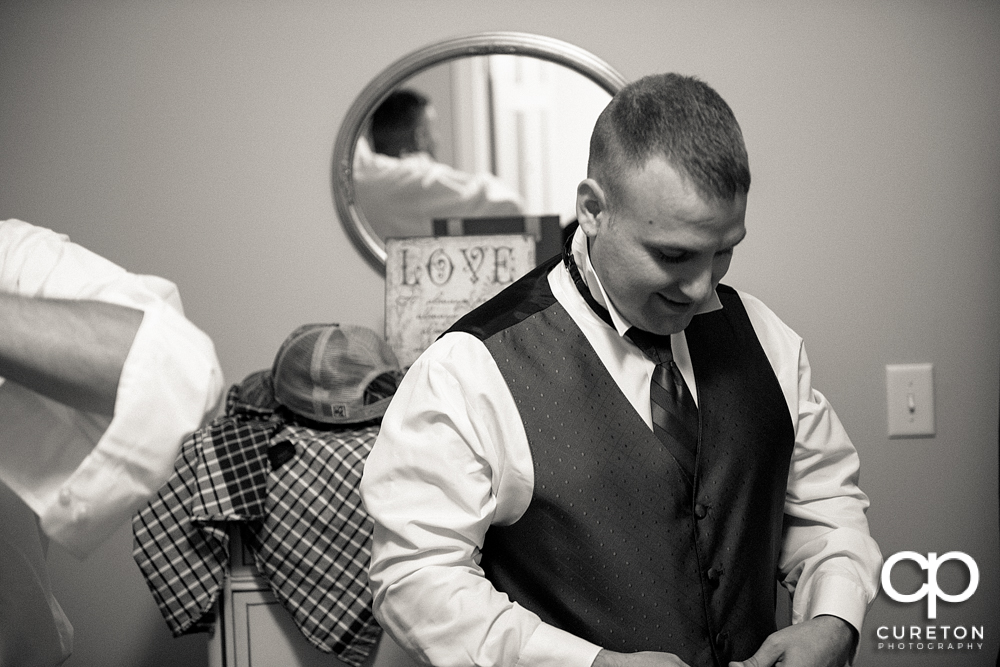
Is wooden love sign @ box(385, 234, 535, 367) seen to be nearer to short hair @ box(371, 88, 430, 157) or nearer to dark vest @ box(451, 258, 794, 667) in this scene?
short hair @ box(371, 88, 430, 157)

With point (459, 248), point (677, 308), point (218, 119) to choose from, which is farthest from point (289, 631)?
point (218, 119)

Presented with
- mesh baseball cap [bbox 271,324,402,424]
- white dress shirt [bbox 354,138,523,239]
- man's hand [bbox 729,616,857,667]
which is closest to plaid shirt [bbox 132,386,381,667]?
mesh baseball cap [bbox 271,324,402,424]

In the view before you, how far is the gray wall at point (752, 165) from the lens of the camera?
6.62 ft

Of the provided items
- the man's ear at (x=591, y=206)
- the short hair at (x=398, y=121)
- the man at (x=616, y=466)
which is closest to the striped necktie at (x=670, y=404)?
the man at (x=616, y=466)

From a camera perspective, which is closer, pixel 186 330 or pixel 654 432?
pixel 186 330

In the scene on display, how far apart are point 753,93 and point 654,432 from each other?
43.8 inches

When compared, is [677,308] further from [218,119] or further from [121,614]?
[121,614]

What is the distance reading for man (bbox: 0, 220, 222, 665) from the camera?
2.60 ft

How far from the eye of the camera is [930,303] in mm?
2051

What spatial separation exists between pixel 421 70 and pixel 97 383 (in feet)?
4.58

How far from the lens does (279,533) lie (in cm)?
160

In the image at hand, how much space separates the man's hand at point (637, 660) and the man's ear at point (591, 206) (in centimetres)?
55

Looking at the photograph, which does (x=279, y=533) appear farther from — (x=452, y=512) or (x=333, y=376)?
→ (x=452, y=512)

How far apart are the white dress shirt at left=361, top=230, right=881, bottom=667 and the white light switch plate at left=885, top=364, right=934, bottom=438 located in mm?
823
